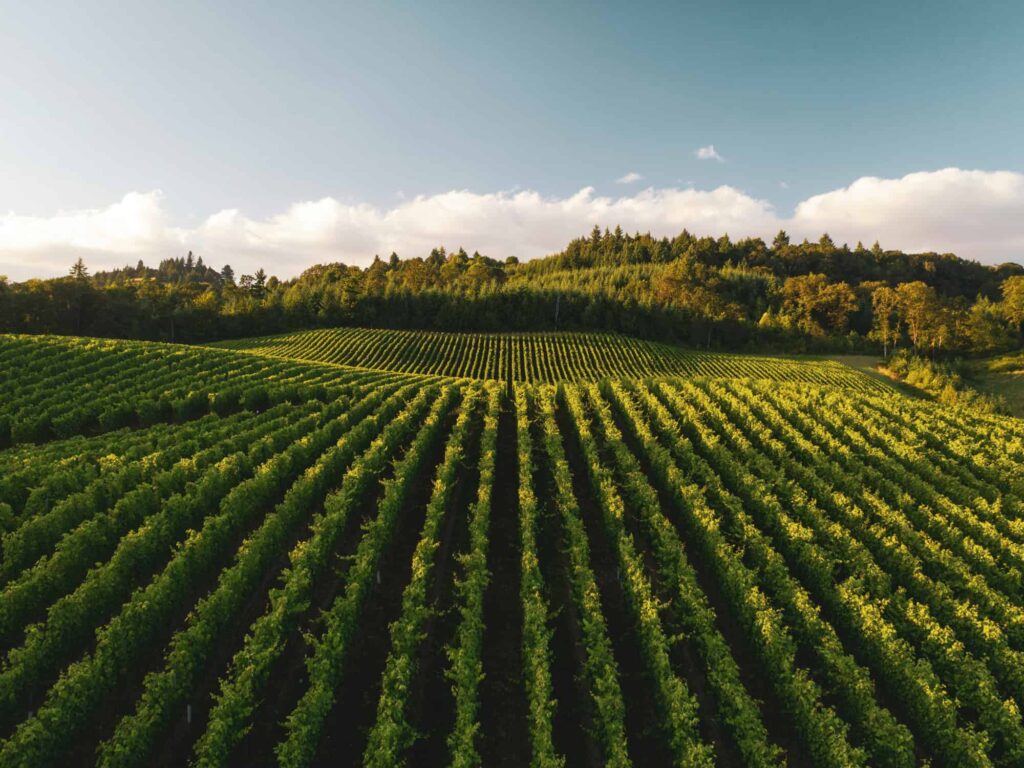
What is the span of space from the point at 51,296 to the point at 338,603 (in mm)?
96770

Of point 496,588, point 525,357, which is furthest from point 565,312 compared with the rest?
point 496,588

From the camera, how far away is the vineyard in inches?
457

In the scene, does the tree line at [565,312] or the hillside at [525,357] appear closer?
the hillside at [525,357]

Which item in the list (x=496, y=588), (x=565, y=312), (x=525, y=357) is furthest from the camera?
(x=565, y=312)

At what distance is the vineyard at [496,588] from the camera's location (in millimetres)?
11609

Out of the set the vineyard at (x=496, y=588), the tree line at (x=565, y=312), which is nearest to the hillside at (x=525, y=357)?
the tree line at (x=565, y=312)

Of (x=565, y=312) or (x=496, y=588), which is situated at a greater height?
(x=565, y=312)

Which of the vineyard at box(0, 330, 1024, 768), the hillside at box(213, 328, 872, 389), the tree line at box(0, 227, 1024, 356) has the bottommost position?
the vineyard at box(0, 330, 1024, 768)

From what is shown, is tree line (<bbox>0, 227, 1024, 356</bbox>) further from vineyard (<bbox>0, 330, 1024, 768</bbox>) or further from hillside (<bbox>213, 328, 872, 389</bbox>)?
vineyard (<bbox>0, 330, 1024, 768</bbox>)

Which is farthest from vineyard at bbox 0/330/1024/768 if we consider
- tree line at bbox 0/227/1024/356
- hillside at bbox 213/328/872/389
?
tree line at bbox 0/227/1024/356

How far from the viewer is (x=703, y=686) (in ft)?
47.9

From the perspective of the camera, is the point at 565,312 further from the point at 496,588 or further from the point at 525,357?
the point at 496,588

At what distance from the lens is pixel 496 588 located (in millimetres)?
17734

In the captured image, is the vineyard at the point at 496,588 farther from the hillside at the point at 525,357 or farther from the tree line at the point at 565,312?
the tree line at the point at 565,312
